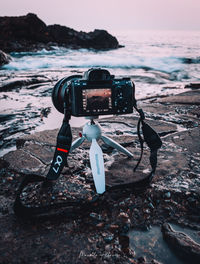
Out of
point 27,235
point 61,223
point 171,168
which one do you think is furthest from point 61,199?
point 171,168

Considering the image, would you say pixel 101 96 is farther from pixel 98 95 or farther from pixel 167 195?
pixel 167 195

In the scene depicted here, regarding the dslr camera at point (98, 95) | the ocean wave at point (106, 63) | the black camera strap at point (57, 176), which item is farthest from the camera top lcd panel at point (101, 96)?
the ocean wave at point (106, 63)

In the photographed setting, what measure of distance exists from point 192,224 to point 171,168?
2.66ft

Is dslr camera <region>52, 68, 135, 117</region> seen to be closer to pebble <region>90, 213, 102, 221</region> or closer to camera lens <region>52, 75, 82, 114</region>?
camera lens <region>52, 75, 82, 114</region>

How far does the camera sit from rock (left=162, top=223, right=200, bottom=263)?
147cm

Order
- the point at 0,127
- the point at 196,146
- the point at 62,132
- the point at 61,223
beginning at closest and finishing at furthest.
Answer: the point at 61,223 < the point at 62,132 < the point at 196,146 < the point at 0,127

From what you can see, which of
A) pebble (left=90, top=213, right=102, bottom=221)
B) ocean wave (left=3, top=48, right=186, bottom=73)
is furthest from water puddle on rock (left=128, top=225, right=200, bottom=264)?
ocean wave (left=3, top=48, right=186, bottom=73)

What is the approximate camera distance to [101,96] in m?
1.93

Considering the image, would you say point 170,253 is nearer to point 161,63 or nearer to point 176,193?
point 176,193

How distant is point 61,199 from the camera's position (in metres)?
2.00

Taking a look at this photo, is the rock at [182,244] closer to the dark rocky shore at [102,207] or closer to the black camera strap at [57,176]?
the dark rocky shore at [102,207]

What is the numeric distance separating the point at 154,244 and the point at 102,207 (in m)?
→ 0.51

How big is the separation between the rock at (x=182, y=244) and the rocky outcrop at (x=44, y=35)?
3540 centimetres

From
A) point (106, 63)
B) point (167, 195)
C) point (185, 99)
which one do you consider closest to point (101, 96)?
point (167, 195)
